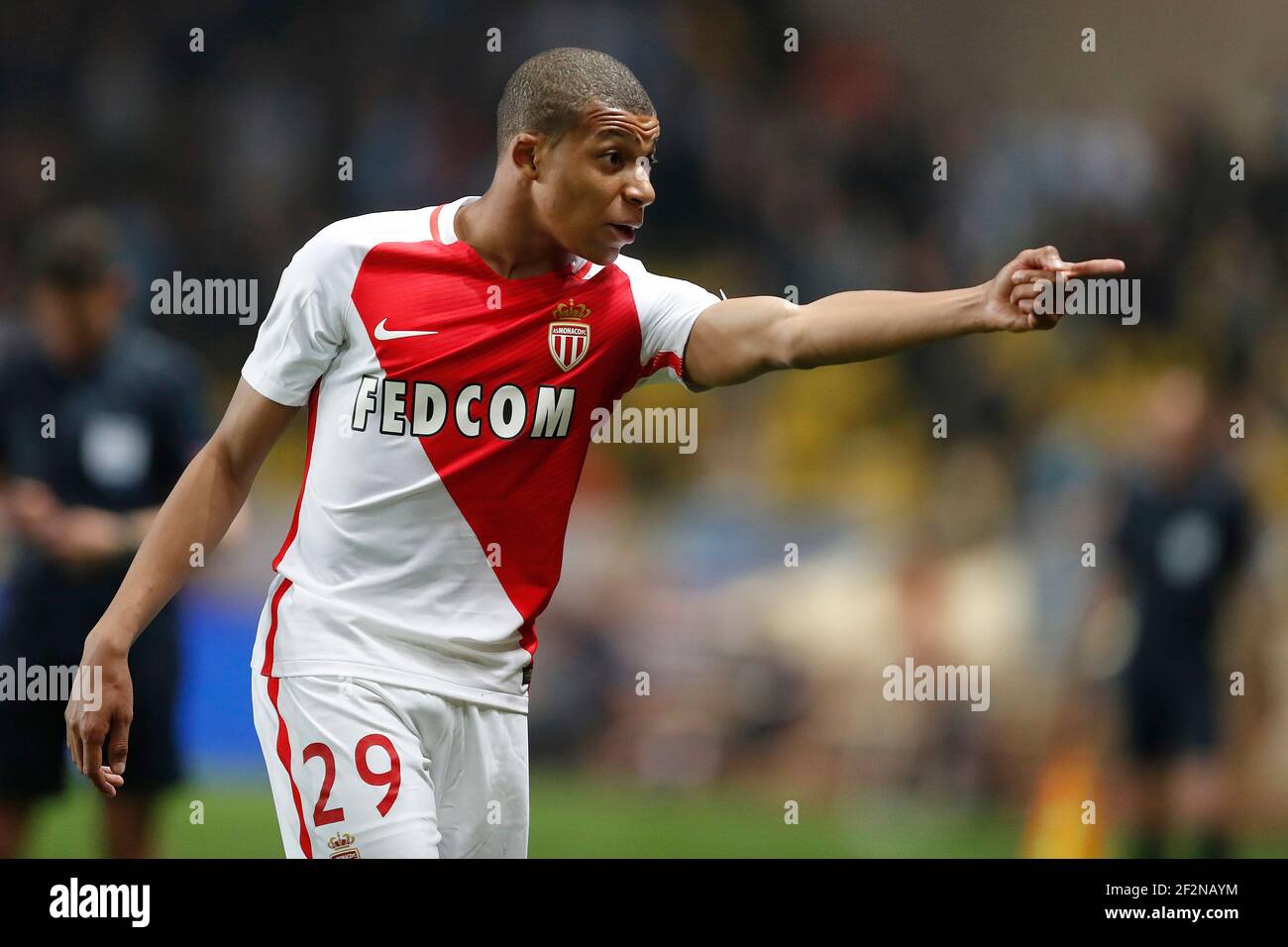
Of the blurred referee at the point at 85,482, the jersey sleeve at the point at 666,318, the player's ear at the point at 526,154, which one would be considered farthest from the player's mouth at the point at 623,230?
the blurred referee at the point at 85,482

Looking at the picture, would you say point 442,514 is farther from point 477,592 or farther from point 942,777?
point 942,777

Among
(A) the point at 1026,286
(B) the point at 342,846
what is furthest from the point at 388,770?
(A) the point at 1026,286

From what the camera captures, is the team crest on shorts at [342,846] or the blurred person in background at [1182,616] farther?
the blurred person in background at [1182,616]

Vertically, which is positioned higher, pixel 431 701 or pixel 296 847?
pixel 431 701

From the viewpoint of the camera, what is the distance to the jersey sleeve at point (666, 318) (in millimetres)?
4008

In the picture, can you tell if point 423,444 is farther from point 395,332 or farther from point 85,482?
point 85,482

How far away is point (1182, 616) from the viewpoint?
806 cm

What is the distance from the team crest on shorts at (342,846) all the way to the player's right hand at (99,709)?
0.49 meters

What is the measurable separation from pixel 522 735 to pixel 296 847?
1.95 feet

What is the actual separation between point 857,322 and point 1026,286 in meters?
0.46

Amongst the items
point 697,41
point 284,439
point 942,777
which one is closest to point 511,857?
point 942,777

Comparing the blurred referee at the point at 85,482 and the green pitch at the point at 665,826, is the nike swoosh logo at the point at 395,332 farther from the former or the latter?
the green pitch at the point at 665,826

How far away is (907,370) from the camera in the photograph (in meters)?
10.7

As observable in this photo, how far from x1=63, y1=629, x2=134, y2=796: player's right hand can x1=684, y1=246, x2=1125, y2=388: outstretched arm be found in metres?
1.50
